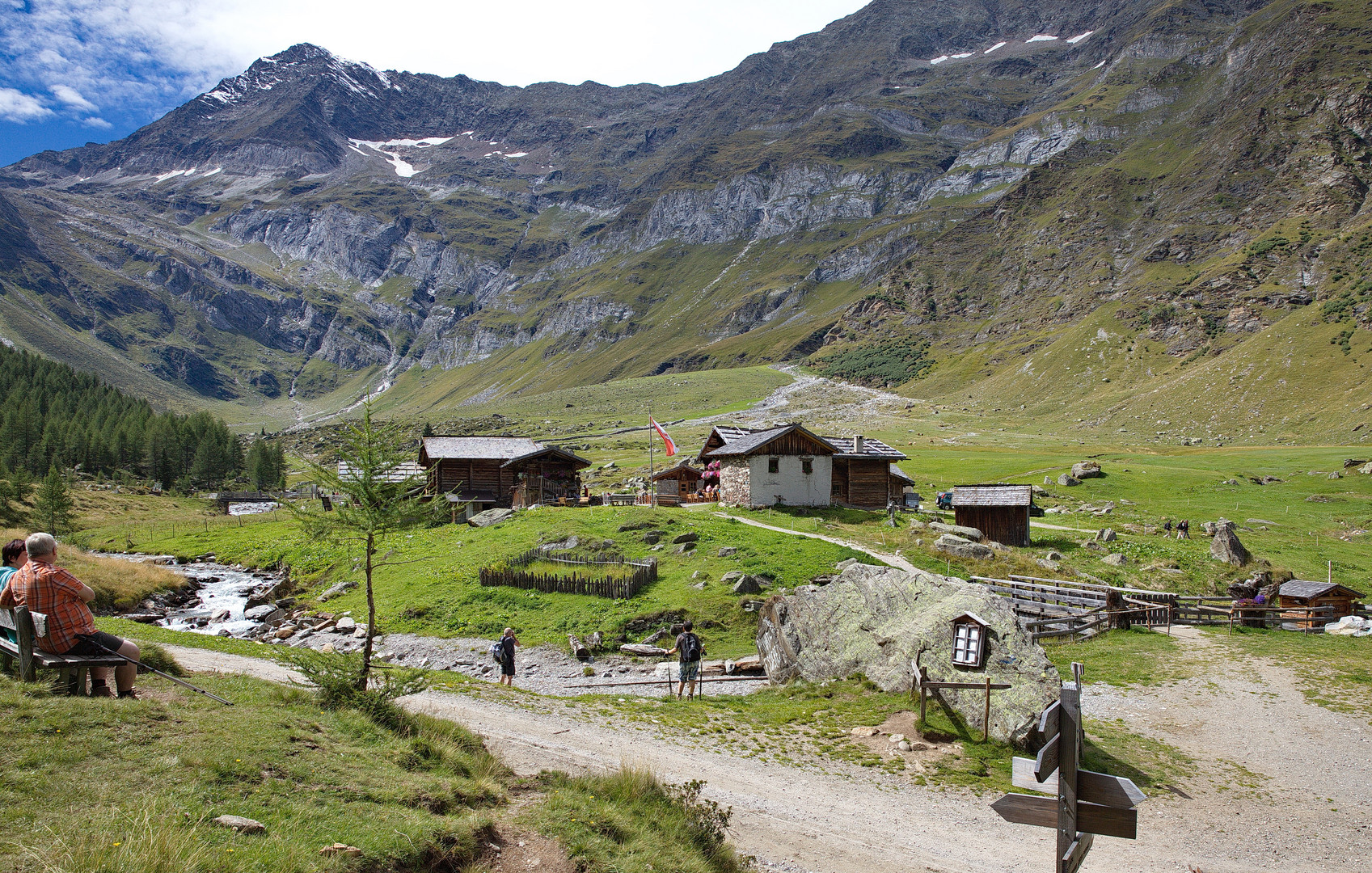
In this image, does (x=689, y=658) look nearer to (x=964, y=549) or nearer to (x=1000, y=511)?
(x=964, y=549)

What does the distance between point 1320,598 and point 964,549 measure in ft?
45.7

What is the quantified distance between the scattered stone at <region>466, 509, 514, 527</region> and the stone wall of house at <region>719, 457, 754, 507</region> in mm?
16033

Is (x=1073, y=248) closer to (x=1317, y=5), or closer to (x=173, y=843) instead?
(x=1317, y=5)

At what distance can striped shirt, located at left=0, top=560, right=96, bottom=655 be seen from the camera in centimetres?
990

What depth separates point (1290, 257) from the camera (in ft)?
444

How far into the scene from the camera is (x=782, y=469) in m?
49.0

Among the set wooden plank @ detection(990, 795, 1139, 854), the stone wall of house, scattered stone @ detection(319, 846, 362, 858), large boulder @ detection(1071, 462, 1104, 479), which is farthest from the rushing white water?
large boulder @ detection(1071, 462, 1104, 479)

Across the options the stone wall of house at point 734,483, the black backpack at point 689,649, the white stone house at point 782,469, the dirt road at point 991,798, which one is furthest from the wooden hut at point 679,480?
the dirt road at point 991,798

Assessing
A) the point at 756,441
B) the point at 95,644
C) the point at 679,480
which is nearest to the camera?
the point at 95,644

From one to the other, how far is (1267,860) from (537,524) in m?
38.5

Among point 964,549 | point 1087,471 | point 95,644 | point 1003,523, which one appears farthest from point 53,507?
point 1087,471


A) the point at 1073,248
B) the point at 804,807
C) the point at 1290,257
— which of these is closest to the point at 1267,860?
the point at 804,807

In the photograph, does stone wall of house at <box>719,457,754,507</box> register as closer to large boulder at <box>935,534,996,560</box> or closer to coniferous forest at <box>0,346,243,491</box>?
large boulder at <box>935,534,996,560</box>

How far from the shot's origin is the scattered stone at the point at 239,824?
7.48 m
